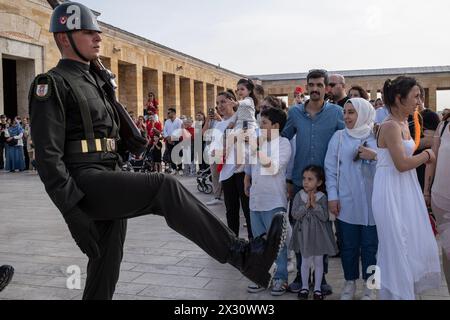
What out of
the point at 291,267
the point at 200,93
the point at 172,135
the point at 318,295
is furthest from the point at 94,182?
the point at 200,93

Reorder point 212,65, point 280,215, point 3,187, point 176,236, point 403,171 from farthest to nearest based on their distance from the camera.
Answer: point 212,65 → point 3,187 → point 176,236 → point 403,171 → point 280,215

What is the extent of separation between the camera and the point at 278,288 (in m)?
4.30

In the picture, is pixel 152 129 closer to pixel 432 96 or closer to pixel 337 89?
pixel 337 89

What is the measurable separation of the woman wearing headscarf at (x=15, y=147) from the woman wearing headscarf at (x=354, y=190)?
15504 millimetres

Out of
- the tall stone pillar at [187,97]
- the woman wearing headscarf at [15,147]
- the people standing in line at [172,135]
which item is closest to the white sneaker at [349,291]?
the people standing in line at [172,135]

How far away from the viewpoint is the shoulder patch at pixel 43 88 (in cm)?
282

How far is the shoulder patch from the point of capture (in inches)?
111

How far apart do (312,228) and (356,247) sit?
427mm

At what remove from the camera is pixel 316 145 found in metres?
4.48

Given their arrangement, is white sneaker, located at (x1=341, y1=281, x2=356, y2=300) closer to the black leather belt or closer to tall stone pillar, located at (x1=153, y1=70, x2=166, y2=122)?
the black leather belt
